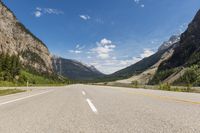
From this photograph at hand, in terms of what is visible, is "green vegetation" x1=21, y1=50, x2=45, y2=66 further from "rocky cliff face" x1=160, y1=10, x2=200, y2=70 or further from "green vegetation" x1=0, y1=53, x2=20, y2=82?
"rocky cliff face" x1=160, y1=10, x2=200, y2=70

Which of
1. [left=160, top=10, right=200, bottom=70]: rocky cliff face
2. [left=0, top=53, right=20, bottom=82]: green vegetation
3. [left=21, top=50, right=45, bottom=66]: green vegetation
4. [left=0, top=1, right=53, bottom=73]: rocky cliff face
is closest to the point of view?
[left=0, top=53, right=20, bottom=82]: green vegetation

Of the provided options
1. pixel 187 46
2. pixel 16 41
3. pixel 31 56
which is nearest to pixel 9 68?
pixel 16 41

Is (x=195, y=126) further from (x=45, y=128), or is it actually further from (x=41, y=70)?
(x=41, y=70)

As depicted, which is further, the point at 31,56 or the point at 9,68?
the point at 31,56

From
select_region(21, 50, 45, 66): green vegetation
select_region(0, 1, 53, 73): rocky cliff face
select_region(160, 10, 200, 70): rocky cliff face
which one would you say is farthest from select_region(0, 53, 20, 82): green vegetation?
select_region(21, 50, 45, 66): green vegetation

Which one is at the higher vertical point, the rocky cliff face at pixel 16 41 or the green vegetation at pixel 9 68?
the rocky cliff face at pixel 16 41

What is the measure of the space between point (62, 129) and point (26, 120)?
5.70 ft

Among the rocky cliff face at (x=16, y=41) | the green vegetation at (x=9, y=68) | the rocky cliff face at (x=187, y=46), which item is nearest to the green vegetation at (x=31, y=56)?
the rocky cliff face at (x=16, y=41)

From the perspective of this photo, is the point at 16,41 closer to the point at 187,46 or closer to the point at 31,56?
the point at 31,56

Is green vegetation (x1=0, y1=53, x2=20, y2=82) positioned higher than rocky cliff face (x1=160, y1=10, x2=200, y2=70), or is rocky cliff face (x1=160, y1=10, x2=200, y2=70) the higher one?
rocky cliff face (x1=160, y1=10, x2=200, y2=70)

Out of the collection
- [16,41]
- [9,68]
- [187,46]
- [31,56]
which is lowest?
[9,68]

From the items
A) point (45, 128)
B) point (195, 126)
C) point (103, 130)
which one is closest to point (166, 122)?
point (195, 126)

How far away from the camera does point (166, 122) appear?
6.01 m

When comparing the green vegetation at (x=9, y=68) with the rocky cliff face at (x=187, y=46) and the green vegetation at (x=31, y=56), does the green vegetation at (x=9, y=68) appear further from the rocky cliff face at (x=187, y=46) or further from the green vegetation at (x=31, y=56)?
the green vegetation at (x=31, y=56)
